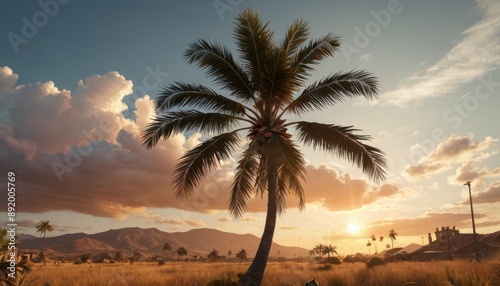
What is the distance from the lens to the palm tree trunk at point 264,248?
12.0 meters

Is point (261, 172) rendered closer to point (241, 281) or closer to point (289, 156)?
point (289, 156)

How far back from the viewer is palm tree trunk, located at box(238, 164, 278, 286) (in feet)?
39.4

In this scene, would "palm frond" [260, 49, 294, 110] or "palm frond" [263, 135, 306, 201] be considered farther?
"palm frond" [260, 49, 294, 110]

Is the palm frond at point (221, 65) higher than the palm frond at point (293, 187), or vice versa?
the palm frond at point (221, 65)

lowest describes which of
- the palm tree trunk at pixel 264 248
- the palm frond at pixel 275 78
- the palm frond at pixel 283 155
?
the palm tree trunk at pixel 264 248

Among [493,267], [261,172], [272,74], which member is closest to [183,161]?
[261,172]

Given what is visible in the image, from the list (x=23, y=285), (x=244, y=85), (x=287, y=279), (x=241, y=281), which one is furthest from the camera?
(x=287, y=279)

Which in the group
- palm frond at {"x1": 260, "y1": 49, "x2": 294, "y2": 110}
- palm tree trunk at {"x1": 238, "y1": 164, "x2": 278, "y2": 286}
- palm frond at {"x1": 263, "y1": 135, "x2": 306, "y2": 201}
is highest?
palm frond at {"x1": 260, "y1": 49, "x2": 294, "y2": 110}

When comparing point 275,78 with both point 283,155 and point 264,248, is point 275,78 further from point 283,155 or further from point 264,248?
point 264,248

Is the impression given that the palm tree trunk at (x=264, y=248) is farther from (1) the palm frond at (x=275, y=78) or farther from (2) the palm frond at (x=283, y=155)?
(1) the palm frond at (x=275, y=78)

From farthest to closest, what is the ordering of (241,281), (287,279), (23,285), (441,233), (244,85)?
(441,233)
(287,279)
(244,85)
(23,285)
(241,281)

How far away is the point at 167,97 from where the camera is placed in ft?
48.3

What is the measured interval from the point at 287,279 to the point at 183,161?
7.15 metres

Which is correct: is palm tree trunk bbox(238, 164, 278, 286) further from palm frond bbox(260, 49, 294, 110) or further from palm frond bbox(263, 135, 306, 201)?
palm frond bbox(260, 49, 294, 110)
